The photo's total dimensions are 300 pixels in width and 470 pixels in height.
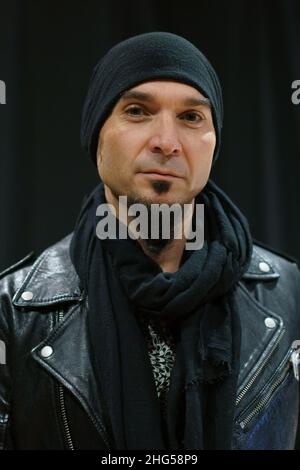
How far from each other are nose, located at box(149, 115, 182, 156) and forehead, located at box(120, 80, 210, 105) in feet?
0.15

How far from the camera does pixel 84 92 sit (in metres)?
2.07

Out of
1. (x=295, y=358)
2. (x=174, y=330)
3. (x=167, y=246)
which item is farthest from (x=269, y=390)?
(x=167, y=246)

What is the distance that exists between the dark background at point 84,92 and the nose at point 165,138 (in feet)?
2.25

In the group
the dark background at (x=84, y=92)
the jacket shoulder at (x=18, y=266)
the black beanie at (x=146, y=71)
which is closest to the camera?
the black beanie at (x=146, y=71)

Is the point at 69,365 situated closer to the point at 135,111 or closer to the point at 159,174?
the point at 159,174

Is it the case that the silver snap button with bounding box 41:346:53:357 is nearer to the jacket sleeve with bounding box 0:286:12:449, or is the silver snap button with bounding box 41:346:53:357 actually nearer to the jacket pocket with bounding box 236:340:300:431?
the jacket sleeve with bounding box 0:286:12:449

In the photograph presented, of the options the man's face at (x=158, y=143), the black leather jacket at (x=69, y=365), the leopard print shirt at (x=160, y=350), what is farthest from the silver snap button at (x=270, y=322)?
the man's face at (x=158, y=143)

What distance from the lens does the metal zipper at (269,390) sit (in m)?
1.46

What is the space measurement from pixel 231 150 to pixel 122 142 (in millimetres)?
759

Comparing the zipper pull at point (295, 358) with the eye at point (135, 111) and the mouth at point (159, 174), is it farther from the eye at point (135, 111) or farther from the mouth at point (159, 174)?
the eye at point (135, 111)

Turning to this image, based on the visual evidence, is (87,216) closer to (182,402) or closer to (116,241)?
(116,241)

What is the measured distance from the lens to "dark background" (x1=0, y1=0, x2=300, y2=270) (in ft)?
6.68

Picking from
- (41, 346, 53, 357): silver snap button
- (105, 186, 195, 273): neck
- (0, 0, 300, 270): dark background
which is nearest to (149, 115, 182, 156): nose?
(105, 186, 195, 273): neck
